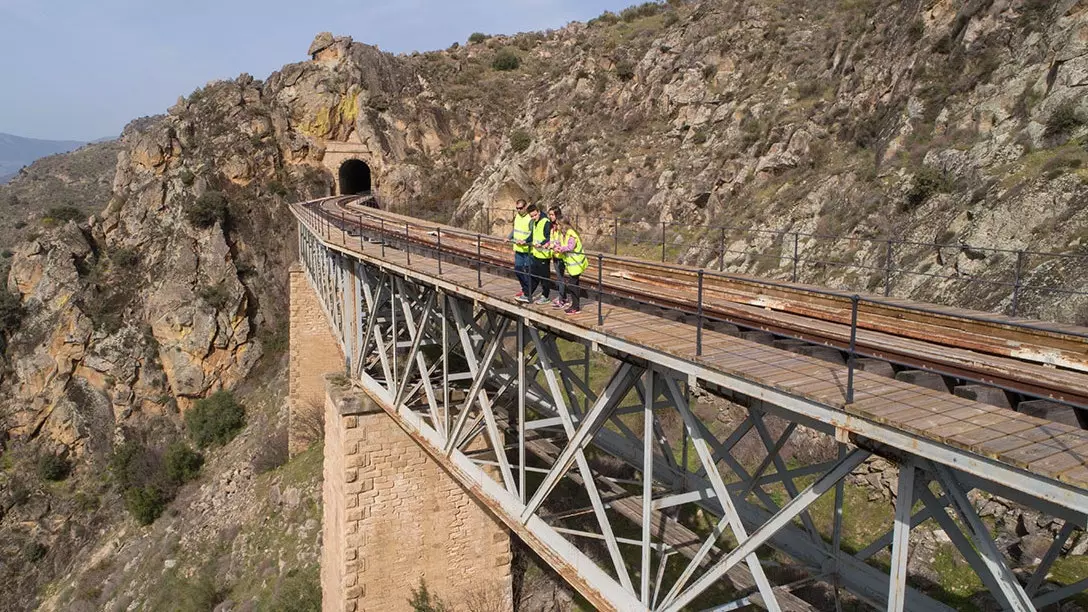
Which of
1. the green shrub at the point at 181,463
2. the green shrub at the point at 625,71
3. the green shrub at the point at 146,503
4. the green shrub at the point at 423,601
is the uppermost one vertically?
the green shrub at the point at 625,71

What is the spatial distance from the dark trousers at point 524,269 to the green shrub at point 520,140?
2930 cm

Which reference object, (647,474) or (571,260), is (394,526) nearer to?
(571,260)

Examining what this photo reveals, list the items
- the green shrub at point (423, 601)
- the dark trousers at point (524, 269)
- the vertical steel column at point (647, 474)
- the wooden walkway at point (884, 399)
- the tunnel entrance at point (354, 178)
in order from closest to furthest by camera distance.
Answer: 1. the wooden walkway at point (884, 399)
2. the vertical steel column at point (647, 474)
3. the dark trousers at point (524, 269)
4. the green shrub at point (423, 601)
5. the tunnel entrance at point (354, 178)

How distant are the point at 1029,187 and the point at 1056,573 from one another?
27.7 feet

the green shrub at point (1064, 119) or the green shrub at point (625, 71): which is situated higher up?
the green shrub at point (625, 71)

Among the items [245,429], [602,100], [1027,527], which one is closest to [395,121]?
[602,100]

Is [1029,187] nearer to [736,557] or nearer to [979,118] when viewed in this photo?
Answer: [979,118]

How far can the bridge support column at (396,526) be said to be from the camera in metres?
14.4

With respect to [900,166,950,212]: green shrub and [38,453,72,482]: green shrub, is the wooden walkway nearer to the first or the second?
[900,166,950,212]: green shrub

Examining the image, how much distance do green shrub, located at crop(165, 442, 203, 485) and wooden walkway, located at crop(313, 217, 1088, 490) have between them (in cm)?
3335

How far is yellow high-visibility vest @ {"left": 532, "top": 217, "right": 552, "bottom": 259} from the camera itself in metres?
8.95

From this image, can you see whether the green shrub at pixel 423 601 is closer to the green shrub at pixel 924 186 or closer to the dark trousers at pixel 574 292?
the dark trousers at pixel 574 292

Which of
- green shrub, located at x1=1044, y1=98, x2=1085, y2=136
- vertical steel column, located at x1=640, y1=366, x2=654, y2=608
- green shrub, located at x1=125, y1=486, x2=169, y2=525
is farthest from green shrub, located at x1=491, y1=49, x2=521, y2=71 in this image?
vertical steel column, located at x1=640, y1=366, x2=654, y2=608

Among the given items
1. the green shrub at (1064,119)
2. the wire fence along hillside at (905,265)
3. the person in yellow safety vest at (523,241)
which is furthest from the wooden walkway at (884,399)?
the green shrub at (1064,119)
